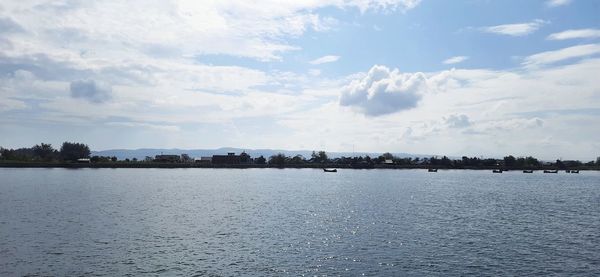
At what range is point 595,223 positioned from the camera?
83.6 m

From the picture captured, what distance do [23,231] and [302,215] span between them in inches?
1797

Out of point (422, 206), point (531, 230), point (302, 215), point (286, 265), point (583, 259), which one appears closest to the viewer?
point (286, 265)

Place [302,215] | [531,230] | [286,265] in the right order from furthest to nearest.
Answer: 1. [302,215]
2. [531,230]
3. [286,265]

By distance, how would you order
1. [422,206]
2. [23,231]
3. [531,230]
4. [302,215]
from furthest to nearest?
1. [422,206]
2. [302,215]
3. [531,230]
4. [23,231]

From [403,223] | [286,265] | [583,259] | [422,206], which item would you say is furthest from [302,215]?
[583,259]

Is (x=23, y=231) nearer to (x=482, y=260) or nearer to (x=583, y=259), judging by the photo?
(x=482, y=260)

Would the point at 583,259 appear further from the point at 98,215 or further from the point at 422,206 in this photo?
the point at 98,215

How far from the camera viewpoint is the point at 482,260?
168ft

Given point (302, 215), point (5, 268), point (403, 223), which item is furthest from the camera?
point (302, 215)

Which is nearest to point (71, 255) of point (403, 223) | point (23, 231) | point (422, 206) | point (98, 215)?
point (23, 231)

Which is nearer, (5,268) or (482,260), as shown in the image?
(5,268)

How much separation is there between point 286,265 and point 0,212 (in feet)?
212

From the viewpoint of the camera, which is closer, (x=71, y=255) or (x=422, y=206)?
(x=71, y=255)

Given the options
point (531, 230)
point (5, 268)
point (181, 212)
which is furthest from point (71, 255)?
point (531, 230)
